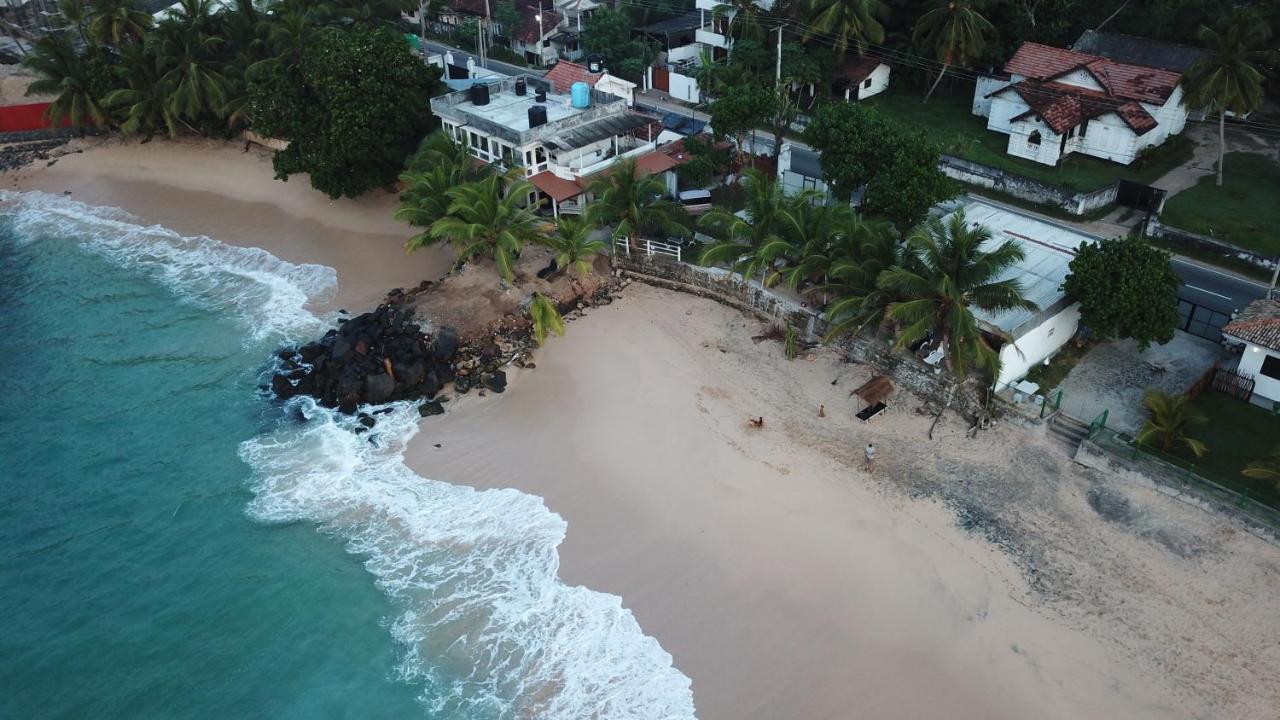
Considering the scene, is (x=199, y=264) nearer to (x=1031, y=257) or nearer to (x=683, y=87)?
(x=683, y=87)

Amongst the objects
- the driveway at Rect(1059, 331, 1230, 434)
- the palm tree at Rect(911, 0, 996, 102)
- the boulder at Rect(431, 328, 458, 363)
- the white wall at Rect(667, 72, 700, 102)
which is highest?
the palm tree at Rect(911, 0, 996, 102)

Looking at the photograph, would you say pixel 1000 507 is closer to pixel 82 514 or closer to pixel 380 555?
pixel 380 555

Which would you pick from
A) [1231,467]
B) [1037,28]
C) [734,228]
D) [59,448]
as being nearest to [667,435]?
[734,228]

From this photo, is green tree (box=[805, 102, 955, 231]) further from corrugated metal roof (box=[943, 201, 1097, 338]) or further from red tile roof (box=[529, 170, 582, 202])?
red tile roof (box=[529, 170, 582, 202])

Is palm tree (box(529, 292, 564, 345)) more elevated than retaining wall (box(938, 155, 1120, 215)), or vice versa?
retaining wall (box(938, 155, 1120, 215))

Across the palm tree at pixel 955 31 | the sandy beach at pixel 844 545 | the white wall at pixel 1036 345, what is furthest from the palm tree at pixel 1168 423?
the palm tree at pixel 955 31

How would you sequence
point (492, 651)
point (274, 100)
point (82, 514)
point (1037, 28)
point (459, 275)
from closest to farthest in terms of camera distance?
point (492, 651) → point (82, 514) → point (459, 275) → point (274, 100) → point (1037, 28)

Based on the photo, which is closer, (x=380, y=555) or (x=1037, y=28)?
(x=380, y=555)

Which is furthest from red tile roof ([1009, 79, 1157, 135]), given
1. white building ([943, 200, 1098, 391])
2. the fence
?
the fence
